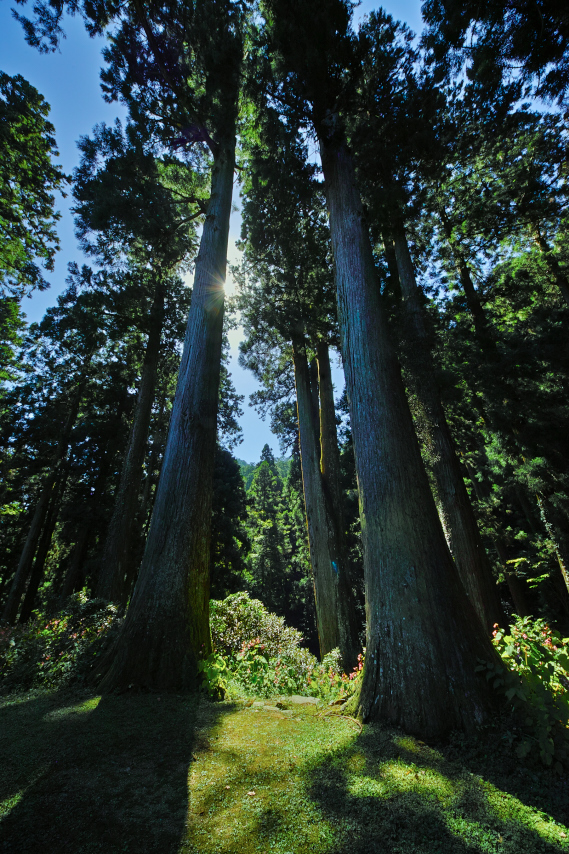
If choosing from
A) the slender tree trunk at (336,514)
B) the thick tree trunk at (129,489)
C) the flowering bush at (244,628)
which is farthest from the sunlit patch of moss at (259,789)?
the thick tree trunk at (129,489)

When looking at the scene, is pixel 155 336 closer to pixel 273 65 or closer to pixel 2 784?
pixel 273 65

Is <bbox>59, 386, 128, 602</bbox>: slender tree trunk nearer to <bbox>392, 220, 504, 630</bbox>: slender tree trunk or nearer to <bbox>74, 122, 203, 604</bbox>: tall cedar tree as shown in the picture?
<bbox>74, 122, 203, 604</bbox>: tall cedar tree

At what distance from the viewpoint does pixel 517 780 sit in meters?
2.10

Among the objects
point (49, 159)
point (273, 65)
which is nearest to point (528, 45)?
point (273, 65)

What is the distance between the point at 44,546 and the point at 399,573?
2004cm

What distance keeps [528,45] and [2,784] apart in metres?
10.2

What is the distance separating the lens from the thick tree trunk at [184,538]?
4031mm

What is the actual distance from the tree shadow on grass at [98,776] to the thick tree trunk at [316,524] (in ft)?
19.3

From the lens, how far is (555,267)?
11508mm

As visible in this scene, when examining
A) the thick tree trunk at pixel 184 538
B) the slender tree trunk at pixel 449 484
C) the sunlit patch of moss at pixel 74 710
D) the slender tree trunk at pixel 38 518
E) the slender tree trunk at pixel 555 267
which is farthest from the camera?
the slender tree trunk at pixel 38 518

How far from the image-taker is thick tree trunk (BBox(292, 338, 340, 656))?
866 cm

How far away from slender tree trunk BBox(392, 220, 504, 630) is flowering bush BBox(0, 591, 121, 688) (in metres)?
6.28

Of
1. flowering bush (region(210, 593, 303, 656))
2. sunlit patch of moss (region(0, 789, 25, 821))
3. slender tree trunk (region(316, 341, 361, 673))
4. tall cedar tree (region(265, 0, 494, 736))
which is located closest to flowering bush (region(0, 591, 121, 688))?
flowering bush (region(210, 593, 303, 656))

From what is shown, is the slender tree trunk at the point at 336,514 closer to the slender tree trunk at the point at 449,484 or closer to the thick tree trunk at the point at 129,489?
the slender tree trunk at the point at 449,484
